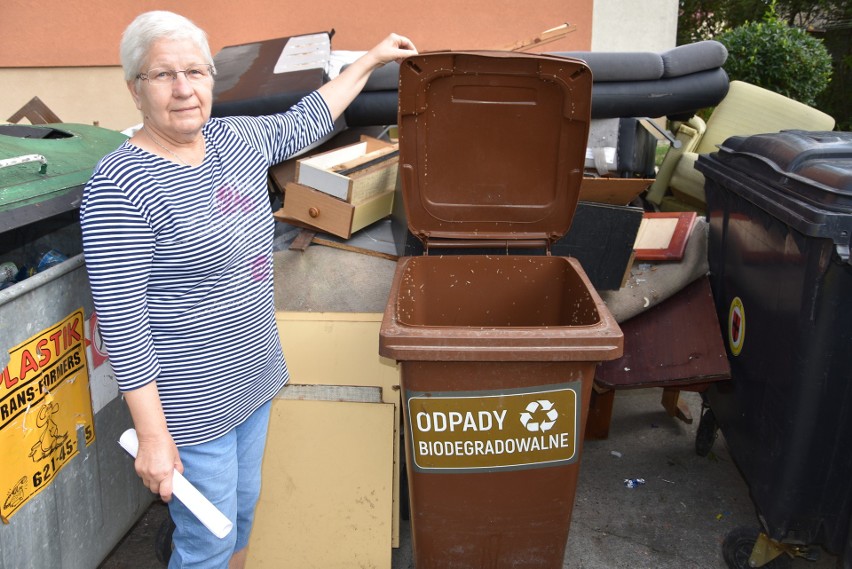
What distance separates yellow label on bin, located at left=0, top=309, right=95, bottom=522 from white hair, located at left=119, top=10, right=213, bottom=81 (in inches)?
29.9

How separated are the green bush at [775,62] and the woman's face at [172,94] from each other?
19.0 ft

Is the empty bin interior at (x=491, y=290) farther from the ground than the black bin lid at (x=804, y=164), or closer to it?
closer to it

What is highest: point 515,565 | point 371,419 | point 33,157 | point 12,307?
point 33,157

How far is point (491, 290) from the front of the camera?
95.6 inches

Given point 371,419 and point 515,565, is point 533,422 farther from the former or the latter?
point 371,419

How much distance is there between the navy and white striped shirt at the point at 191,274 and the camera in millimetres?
1452

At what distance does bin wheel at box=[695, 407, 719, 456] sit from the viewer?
3.15 meters

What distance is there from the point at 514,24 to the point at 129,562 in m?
4.98

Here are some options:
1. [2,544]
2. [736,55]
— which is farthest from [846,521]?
[736,55]

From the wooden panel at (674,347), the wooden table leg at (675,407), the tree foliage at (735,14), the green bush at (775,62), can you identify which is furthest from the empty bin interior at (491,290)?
the tree foliage at (735,14)

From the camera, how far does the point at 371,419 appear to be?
2.48m

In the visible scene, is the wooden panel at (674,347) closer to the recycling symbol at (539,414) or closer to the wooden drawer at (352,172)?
the recycling symbol at (539,414)

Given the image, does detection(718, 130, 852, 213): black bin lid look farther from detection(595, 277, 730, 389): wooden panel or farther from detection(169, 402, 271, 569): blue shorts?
detection(169, 402, 271, 569): blue shorts

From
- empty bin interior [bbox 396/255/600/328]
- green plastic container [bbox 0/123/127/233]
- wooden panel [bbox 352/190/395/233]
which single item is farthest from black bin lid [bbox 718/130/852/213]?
green plastic container [bbox 0/123/127/233]
